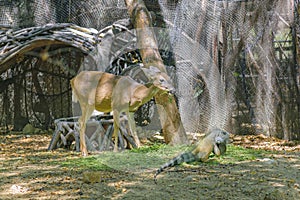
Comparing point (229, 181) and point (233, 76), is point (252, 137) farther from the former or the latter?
point (229, 181)

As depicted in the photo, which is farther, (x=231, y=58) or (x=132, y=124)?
(x=231, y=58)

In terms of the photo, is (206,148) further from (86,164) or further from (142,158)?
(86,164)

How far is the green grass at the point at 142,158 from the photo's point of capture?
11.5 ft

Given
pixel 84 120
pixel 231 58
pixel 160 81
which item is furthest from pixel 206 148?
pixel 231 58

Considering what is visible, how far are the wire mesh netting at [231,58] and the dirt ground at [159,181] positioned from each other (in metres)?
1.12

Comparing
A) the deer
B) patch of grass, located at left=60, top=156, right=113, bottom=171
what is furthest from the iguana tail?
the deer

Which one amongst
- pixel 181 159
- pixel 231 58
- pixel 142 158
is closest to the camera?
pixel 181 159

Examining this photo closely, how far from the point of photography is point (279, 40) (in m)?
5.11

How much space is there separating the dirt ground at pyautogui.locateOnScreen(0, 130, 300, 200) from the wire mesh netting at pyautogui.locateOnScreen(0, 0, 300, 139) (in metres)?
1.12

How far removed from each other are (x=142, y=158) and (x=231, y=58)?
212cm

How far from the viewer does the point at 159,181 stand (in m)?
2.96

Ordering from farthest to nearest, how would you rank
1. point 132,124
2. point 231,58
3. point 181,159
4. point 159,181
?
point 231,58, point 132,124, point 181,159, point 159,181

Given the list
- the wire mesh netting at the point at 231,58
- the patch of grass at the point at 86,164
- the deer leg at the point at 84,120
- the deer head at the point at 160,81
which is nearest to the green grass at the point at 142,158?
the patch of grass at the point at 86,164

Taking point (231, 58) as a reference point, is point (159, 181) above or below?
below
